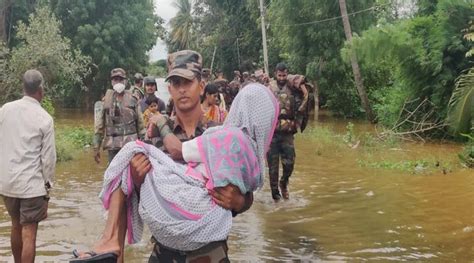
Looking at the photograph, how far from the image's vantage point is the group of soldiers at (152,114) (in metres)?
6.99

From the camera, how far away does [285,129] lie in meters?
7.94

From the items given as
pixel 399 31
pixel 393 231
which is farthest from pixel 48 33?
pixel 393 231

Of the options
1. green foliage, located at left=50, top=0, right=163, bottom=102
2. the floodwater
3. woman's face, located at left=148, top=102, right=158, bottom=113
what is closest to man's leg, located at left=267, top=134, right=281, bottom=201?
the floodwater

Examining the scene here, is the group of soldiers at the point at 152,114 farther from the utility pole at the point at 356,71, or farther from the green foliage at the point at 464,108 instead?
the utility pole at the point at 356,71

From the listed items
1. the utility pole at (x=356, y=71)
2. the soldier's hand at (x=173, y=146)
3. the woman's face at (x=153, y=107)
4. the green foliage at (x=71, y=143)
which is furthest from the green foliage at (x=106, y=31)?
the soldier's hand at (x=173, y=146)

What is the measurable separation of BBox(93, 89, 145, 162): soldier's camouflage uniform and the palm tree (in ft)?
146

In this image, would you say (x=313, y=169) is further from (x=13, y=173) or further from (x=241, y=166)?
(x=241, y=166)

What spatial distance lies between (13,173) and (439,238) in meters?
4.33

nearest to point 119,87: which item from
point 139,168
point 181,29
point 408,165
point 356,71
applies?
point 139,168

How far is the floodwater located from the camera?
5.93m

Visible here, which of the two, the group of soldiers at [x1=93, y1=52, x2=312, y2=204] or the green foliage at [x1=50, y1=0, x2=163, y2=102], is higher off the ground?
the green foliage at [x1=50, y1=0, x2=163, y2=102]

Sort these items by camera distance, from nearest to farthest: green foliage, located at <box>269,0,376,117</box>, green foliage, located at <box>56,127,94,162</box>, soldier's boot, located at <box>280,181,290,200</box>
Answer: soldier's boot, located at <box>280,181,290,200</box> → green foliage, located at <box>56,127,94,162</box> → green foliage, located at <box>269,0,376,117</box>

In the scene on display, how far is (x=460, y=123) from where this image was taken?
39.4 ft

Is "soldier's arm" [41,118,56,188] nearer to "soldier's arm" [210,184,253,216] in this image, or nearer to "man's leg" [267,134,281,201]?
"soldier's arm" [210,184,253,216]
